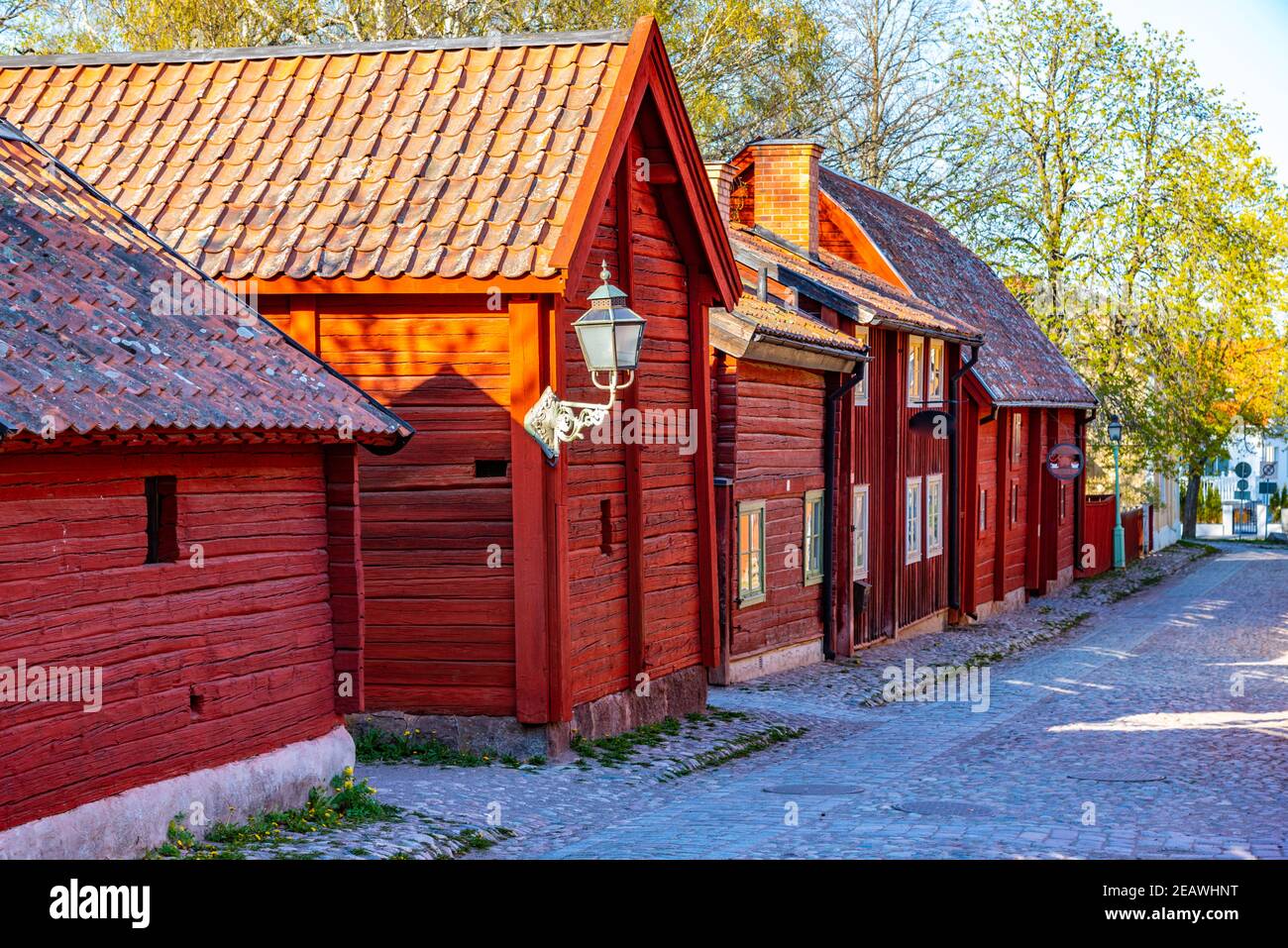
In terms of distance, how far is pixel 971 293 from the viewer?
115ft

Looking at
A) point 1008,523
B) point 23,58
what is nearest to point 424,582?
point 23,58

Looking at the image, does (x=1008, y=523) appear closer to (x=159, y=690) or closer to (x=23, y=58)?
(x=23, y=58)

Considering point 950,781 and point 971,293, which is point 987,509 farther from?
point 950,781

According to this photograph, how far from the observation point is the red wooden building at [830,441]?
65.9 ft

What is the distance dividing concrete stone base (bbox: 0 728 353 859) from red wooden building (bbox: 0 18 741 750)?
7.21 feet

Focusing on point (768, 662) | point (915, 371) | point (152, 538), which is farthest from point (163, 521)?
point (915, 371)

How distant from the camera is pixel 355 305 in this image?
44.3 feet

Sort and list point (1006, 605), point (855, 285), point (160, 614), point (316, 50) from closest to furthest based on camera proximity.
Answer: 1. point (160, 614)
2. point (316, 50)
3. point (855, 285)
4. point (1006, 605)

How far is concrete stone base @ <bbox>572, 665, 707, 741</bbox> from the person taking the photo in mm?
14352

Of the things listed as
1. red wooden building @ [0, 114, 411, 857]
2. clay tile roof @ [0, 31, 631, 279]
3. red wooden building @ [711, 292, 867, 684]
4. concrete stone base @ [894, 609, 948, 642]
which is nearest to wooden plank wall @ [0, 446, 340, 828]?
red wooden building @ [0, 114, 411, 857]

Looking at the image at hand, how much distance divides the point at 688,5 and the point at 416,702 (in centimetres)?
1887

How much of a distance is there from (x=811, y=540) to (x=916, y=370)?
5.77 meters

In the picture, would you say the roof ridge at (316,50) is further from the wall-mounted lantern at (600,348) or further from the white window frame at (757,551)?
the white window frame at (757,551)

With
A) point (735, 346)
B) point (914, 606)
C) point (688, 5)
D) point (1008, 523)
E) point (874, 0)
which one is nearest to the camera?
point (735, 346)
